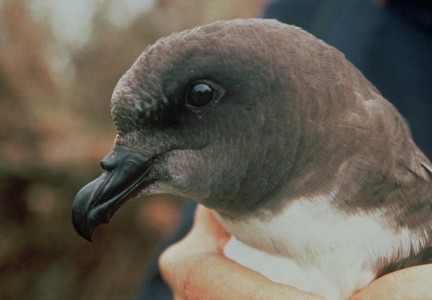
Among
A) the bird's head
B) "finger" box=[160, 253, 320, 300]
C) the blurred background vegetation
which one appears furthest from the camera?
the blurred background vegetation

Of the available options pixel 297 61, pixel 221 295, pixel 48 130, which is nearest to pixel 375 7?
pixel 297 61

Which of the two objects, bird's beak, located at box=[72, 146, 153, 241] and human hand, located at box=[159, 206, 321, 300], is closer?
bird's beak, located at box=[72, 146, 153, 241]

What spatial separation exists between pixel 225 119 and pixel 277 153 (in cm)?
14

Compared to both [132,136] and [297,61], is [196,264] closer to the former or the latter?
[132,136]

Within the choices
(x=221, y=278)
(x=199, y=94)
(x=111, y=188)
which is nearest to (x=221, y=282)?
(x=221, y=278)

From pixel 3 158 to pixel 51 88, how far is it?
58 centimetres

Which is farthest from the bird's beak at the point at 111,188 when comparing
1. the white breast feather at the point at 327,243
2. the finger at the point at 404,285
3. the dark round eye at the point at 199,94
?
the finger at the point at 404,285

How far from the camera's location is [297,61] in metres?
1.58

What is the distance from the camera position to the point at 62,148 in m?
4.18

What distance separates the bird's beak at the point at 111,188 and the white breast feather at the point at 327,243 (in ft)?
0.99

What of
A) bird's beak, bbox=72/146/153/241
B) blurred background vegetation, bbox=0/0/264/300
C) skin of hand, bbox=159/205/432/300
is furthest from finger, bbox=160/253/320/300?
blurred background vegetation, bbox=0/0/264/300

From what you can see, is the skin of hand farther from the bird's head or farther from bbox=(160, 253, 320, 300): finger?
the bird's head

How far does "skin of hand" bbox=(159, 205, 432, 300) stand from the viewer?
1.57m

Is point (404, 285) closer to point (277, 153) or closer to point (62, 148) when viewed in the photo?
point (277, 153)
